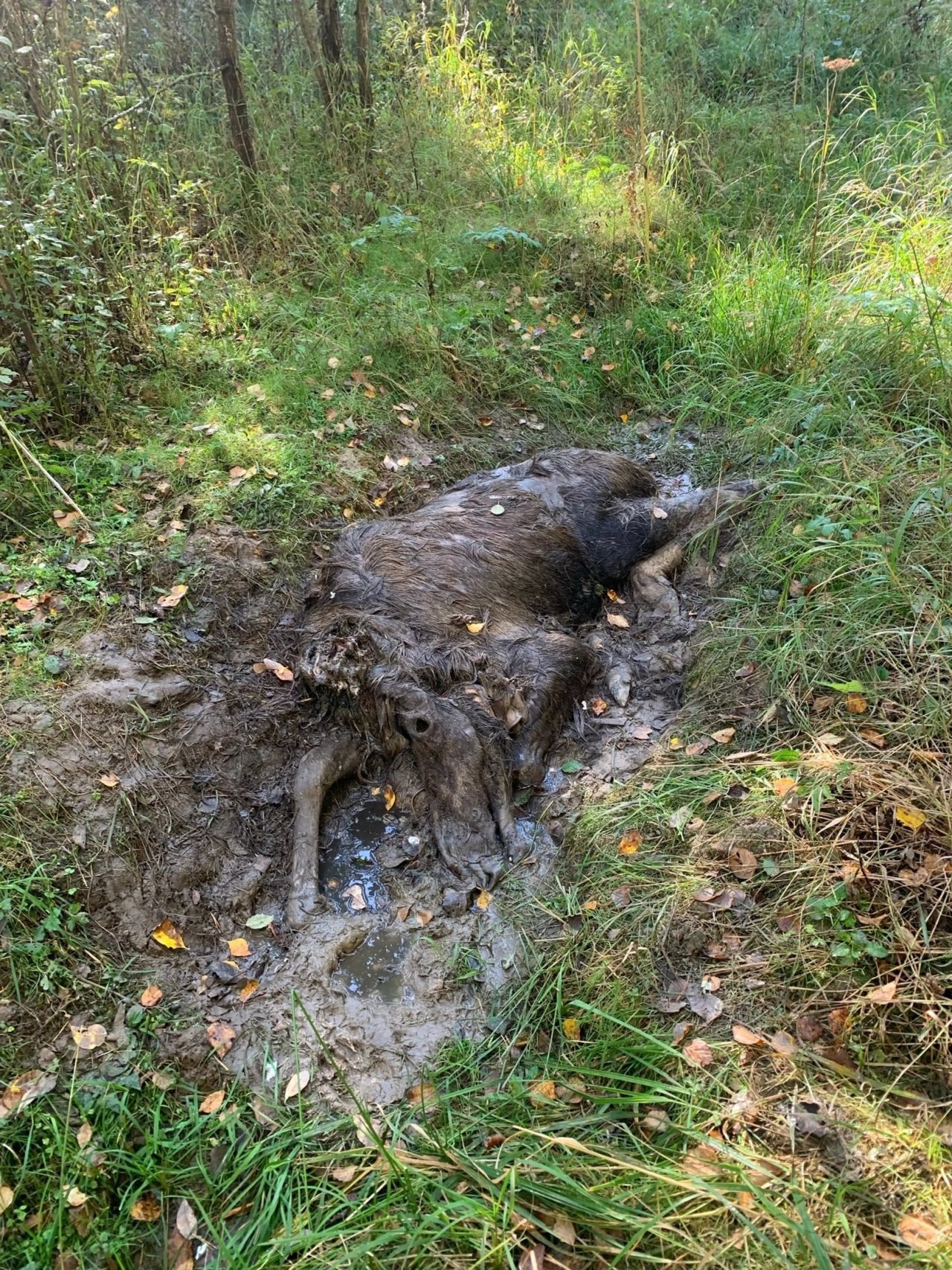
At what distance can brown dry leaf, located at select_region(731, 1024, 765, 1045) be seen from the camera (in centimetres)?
228

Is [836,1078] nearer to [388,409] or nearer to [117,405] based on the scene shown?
[388,409]

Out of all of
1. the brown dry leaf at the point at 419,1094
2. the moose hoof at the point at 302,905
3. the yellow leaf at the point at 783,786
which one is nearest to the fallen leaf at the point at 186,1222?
the brown dry leaf at the point at 419,1094

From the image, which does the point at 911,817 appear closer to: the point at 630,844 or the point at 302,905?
the point at 630,844

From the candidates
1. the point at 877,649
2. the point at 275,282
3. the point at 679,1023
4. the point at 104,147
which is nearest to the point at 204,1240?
the point at 679,1023

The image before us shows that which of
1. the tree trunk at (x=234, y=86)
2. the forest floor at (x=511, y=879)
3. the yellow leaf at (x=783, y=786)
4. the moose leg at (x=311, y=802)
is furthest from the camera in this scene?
the tree trunk at (x=234, y=86)

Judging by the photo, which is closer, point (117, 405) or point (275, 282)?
point (117, 405)

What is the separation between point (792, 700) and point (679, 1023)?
1.30m

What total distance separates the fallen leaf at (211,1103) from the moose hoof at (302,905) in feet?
2.01

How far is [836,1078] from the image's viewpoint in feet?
7.05

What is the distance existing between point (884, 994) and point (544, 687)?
1.77 m

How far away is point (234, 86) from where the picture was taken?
5520 millimetres

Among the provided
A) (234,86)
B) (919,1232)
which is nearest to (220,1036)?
(919,1232)

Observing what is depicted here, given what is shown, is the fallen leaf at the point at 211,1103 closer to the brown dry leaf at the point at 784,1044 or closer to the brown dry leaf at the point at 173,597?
the brown dry leaf at the point at 784,1044

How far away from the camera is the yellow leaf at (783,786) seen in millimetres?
2770
